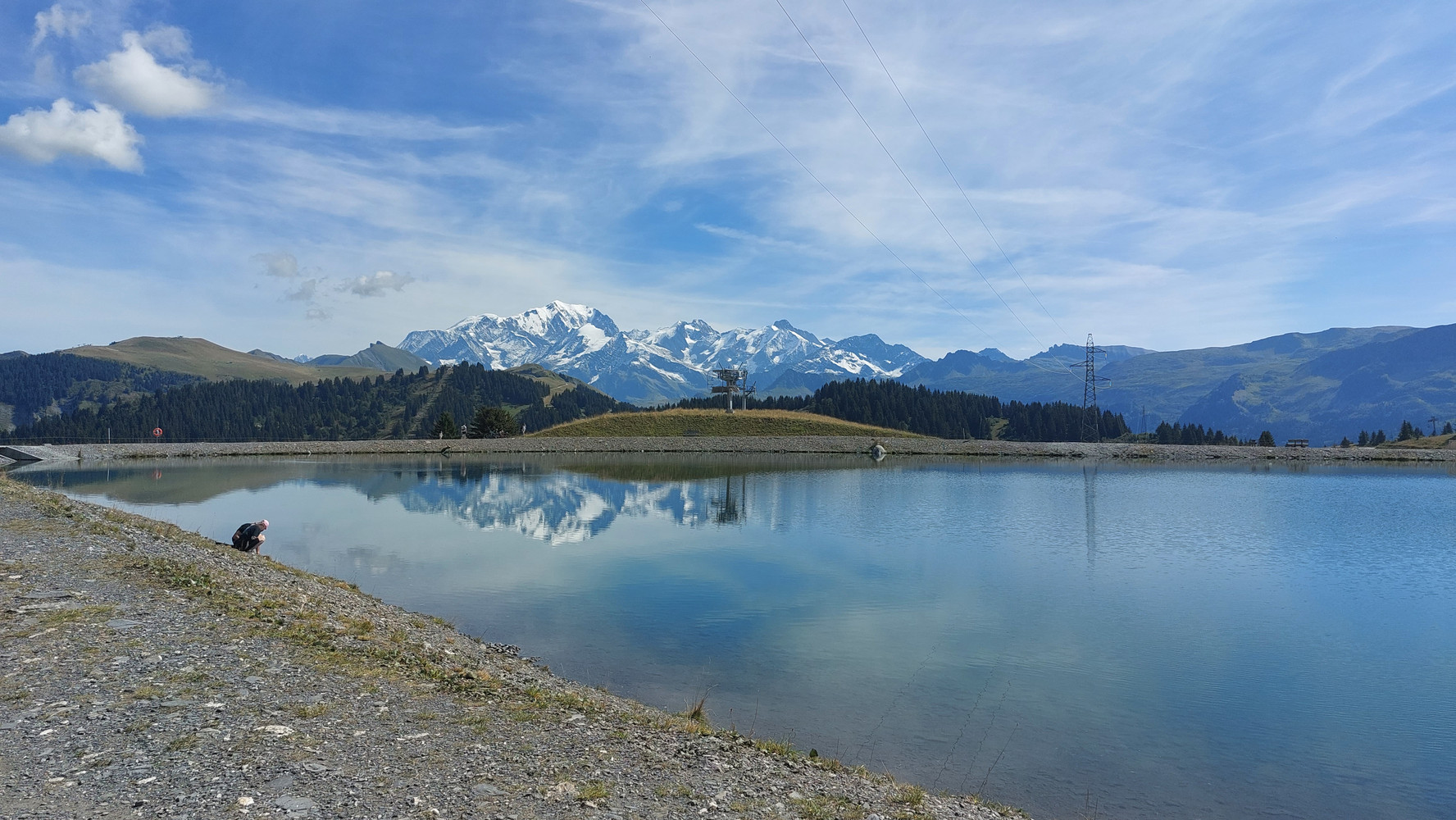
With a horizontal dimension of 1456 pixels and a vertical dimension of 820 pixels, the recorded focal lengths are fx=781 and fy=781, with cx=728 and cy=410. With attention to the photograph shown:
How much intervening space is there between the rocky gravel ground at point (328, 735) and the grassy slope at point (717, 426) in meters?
129

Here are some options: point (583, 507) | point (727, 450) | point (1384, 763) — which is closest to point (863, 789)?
point (1384, 763)

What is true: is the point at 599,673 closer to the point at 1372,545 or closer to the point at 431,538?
the point at 431,538

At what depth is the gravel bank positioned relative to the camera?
128125 mm

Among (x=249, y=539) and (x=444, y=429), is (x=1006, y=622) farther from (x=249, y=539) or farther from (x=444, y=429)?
(x=444, y=429)

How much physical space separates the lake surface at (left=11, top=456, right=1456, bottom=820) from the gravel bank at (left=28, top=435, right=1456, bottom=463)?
7624 centimetres

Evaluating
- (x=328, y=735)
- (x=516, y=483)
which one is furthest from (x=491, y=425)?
(x=328, y=735)

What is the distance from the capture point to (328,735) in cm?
1127

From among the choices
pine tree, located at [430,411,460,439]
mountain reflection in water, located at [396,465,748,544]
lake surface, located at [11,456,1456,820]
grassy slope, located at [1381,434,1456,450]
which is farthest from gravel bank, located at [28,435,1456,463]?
lake surface, located at [11,456,1456,820]

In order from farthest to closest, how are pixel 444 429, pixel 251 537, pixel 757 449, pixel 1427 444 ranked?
1. pixel 444 429
2. pixel 757 449
3. pixel 1427 444
4. pixel 251 537

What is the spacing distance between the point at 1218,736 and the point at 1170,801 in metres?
3.49

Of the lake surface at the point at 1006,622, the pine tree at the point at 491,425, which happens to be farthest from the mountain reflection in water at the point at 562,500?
the pine tree at the point at 491,425

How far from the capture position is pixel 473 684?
14.7 m

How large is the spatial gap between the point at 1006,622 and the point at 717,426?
127727 mm

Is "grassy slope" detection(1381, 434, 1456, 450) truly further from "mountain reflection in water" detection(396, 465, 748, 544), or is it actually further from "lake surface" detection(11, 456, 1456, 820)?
"mountain reflection in water" detection(396, 465, 748, 544)
